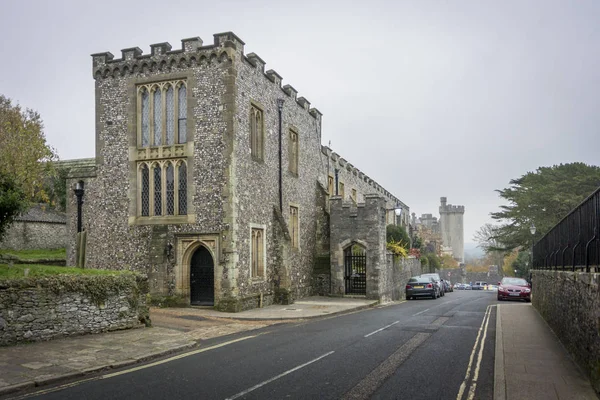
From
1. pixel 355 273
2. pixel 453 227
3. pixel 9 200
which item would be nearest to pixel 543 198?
pixel 355 273

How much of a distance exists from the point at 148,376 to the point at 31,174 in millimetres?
27696

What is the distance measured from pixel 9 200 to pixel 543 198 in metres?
46.5

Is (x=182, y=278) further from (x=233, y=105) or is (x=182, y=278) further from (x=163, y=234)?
(x=233, y=105)

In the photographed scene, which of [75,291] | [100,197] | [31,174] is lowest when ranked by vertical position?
[75,291]

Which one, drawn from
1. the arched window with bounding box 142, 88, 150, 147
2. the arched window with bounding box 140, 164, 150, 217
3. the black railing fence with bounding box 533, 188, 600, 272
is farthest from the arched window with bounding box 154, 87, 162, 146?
the black railing fence with bounding box 533, 188, 600, 272

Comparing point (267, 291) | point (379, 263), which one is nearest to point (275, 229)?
point (267, 291)

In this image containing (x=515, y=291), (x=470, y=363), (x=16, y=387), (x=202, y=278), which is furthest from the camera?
(x=515, y=291)

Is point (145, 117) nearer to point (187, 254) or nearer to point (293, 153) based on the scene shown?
point (187, 254)

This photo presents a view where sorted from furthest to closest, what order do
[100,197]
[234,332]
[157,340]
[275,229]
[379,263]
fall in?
[379,263]
[275,229]
[100,197]
[234,332]
[157,340]

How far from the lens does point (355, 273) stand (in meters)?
29.2

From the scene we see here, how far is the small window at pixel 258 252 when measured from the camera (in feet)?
69.1

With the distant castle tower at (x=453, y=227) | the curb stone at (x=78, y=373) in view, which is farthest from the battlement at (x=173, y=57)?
the distant castle tower at (x=453, y=227)

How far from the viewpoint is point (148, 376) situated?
28.8ft

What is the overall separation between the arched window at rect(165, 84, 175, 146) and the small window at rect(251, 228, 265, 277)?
4.78 metres
